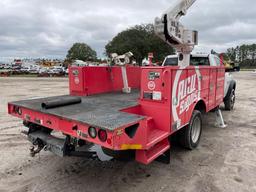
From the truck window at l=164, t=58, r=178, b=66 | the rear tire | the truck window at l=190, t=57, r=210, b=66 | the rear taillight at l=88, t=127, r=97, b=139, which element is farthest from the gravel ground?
the truck window at l=164, t=58, r=178, b=66

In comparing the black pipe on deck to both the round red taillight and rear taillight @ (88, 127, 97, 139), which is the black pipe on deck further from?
the round red taillight

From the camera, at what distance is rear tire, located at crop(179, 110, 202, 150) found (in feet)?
13.5

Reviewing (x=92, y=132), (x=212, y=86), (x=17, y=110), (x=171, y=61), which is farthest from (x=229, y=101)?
(x=17, y=110)

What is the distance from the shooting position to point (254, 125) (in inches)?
250

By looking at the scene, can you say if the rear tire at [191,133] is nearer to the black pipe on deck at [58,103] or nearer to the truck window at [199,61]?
the black pipe on deck at [58,103]

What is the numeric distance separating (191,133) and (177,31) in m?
2.01

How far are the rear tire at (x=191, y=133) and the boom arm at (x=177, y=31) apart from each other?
141 centimetres

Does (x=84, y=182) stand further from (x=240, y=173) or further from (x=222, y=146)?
(x=222, y=146)

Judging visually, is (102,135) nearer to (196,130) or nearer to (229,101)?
(196,130)

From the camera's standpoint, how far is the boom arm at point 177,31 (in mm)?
4316

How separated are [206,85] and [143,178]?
235cm

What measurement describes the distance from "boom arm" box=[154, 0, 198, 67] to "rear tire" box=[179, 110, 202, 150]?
4.62 feet

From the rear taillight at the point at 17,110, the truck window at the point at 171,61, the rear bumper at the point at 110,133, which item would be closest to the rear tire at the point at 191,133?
the rear bumper at the point at 110,133

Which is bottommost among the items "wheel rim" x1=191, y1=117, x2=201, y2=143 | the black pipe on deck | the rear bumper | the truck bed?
"wheel rim" x1=191, y1=117, x2=201, y2=143
